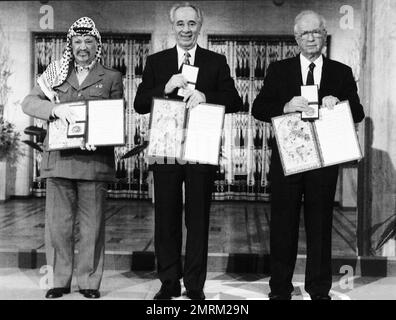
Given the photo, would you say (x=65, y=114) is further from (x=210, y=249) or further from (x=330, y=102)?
(x=210, y=249)

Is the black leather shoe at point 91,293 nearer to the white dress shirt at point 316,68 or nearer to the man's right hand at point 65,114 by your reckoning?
the man's right hand at point 65,114

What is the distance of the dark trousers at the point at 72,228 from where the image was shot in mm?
3428

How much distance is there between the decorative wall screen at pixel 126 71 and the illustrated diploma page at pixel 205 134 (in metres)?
5.55

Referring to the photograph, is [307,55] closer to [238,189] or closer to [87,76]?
[87,76]

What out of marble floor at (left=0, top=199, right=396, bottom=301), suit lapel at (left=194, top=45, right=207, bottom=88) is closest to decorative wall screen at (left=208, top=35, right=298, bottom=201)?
marble floor at (left=0, top=199, right=396, bottom=301)

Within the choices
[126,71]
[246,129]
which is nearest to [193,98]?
[246,129]

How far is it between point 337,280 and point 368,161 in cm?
95

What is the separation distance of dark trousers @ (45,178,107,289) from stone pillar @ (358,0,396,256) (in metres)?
2.12

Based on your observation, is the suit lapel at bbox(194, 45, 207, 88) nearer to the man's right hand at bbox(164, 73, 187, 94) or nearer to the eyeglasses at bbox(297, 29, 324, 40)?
the man's right hand at bbox(164, 73, 187, 94)

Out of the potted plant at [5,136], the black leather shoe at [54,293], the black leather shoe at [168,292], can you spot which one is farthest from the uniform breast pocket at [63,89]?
the potted plant at [5,136]

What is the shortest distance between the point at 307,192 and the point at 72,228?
1428mm

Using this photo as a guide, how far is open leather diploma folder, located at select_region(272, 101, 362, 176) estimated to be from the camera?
322cm

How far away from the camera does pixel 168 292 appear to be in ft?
11.1
